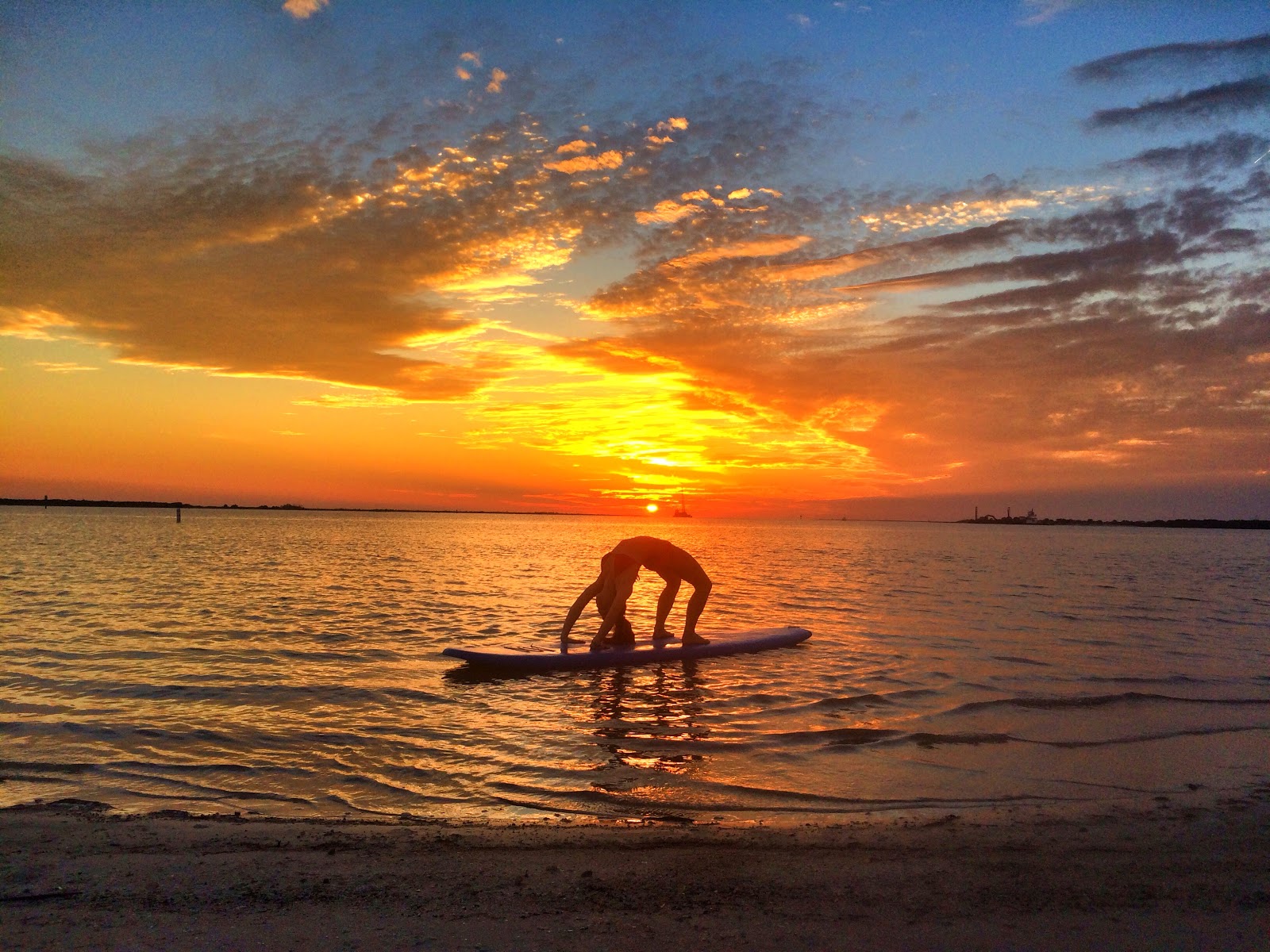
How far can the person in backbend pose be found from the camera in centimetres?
1460

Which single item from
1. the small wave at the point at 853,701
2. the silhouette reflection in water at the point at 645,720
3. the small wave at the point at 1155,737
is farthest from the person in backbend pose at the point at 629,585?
the small wave at the point at 1155,737

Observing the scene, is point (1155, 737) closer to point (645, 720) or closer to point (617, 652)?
point (645, 720)

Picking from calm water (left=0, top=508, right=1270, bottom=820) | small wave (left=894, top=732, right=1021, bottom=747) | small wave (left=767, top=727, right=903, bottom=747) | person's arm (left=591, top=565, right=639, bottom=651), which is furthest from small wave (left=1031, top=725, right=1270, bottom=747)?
person's arm (left=591, top=565, right=639, bottom=651)

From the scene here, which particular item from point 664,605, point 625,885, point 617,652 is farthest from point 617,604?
point 625,885

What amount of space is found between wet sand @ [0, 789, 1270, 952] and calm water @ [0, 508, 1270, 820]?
0.95 metres

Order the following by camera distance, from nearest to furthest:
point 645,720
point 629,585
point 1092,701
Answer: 1. point 645,720
2. point 1092,701
3. point 629,585

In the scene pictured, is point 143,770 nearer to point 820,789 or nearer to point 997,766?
point 820,789

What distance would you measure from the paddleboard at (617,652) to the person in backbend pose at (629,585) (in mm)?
306

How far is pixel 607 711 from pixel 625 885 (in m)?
6.06

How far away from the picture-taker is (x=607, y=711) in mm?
11062

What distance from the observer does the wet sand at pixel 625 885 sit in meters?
4.36

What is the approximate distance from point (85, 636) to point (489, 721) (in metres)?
11.3

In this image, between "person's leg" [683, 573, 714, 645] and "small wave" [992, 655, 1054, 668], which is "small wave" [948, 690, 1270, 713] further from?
"person's leg" [683, 573, 714, 645]

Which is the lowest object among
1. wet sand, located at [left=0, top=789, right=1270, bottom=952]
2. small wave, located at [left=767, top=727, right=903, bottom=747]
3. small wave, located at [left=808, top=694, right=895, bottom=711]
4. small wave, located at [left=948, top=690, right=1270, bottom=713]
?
small wave, located at [left=808, top=694, right=895, bottom=711]
